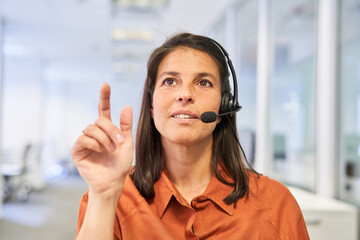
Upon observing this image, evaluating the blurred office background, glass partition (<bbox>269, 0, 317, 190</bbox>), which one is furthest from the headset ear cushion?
glass partition (<bbox>269, 0, 317, 190</bbox>)

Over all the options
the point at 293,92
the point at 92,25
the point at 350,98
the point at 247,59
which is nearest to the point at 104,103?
the point at 350,98

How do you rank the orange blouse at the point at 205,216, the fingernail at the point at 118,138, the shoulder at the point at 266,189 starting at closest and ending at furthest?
the fingernail at the point at 118,138
the orange blouse at the point at 205,216
the shoulder at the point at 266,189

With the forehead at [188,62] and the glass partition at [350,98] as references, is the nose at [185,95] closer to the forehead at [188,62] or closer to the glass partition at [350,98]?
the forehead at [188,62]

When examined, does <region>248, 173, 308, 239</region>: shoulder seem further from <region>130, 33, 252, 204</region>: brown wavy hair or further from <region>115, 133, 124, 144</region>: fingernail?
<region>115, 133, 124, 144</region>: fingernail

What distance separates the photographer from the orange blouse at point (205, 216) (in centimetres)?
100

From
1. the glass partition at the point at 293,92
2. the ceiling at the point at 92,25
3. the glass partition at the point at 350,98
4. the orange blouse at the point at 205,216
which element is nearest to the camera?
the orange blouse at the point at 205,216

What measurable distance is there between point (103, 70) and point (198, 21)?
5.00 m

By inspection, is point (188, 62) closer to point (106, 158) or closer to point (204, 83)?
point (204, 83)

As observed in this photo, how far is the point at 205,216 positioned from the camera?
104 centimetres

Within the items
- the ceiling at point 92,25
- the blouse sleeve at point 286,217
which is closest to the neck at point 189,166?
the blouse sleeve at point 286,217

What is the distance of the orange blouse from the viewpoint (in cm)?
100

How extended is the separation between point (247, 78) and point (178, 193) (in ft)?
10.9

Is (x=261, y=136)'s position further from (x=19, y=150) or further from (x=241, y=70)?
(x=19, y=150)

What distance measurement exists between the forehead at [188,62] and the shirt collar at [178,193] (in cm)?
37
